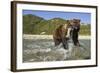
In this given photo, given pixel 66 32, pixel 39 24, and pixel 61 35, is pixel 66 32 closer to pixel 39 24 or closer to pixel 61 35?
pixel 61 35

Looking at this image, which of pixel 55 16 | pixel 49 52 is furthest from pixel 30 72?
pixel 55 16

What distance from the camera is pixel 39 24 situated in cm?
207

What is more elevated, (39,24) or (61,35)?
(39,24)

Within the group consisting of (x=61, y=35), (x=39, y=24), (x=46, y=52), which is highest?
(x=39, y=24)

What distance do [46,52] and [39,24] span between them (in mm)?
274

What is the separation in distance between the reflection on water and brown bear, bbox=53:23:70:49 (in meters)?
0.04

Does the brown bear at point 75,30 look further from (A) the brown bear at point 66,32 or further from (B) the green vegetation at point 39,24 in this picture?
(B) the green vegetation at point 39,24

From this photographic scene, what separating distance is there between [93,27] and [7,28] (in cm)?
92

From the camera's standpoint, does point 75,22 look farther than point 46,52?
Yes

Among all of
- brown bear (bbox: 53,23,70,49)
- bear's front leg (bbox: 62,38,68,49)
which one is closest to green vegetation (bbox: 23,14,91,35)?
brown bear (bbox: 53,23,70,49)

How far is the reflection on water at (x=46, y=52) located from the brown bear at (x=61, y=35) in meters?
0.04

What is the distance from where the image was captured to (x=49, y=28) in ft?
6.94

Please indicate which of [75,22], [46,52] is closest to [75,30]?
[75,22]

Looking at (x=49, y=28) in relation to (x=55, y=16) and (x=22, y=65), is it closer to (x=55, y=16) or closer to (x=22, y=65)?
(x=55, y=16)
